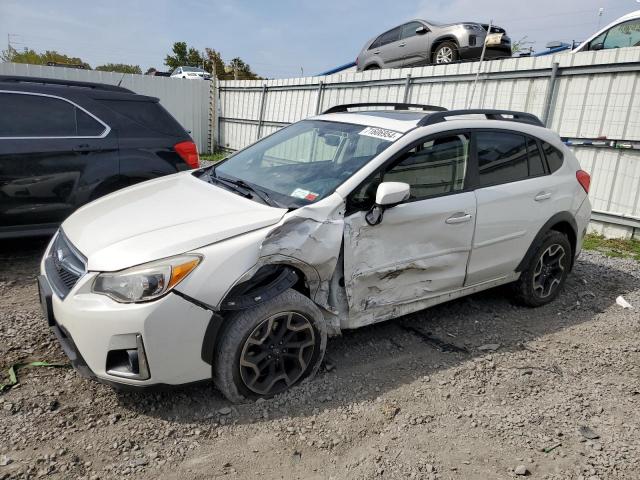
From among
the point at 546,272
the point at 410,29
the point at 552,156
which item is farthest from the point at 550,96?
the point at 410,29

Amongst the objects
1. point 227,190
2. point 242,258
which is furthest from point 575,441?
point 227,190

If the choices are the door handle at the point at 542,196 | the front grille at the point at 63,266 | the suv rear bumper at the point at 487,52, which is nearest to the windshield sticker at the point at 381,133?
the door handle at the point at 542,196

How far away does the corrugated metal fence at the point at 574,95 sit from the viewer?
6871mm

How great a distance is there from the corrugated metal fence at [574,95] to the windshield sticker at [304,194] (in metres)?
5.20

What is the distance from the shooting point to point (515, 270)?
164 inches

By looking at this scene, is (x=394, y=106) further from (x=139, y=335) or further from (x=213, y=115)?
(x=213, y=115)

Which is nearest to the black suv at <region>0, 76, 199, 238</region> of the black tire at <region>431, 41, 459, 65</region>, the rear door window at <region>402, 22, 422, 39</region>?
the black tire at <region>431, 41, 459, 65</region>

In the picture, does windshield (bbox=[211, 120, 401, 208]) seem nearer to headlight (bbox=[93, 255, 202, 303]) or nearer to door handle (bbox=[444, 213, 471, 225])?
door handle (bbox=[444, 213, 471, 225])

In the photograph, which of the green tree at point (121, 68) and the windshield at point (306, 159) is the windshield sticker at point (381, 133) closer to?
the windshield at point (306, 159)

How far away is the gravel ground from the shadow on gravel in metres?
0.01

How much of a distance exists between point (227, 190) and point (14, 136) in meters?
2.55

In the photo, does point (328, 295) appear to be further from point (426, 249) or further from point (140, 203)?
point (140, 203)

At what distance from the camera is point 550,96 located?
7.70 metres

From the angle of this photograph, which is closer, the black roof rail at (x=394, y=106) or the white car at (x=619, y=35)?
the black roof rail at (x=394, y=106)
